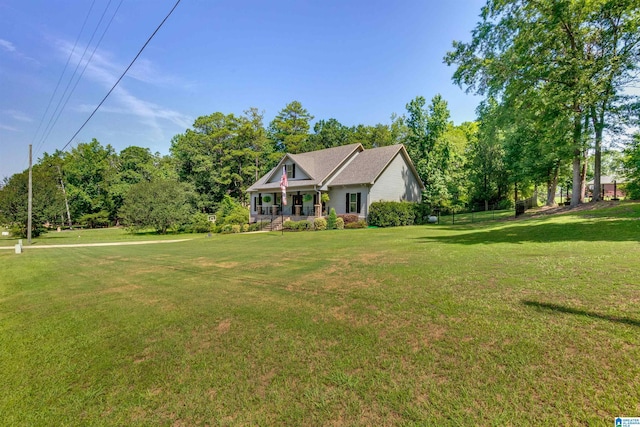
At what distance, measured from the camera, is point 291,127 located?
53375 mm

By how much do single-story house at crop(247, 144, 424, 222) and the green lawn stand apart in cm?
1782

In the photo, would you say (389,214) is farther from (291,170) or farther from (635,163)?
(635,163)

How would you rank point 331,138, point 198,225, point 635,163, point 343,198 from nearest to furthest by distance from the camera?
point 635,163 → point 343,198 → point 198,225 → point 331,138

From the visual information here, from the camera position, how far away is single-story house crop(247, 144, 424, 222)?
25.0m

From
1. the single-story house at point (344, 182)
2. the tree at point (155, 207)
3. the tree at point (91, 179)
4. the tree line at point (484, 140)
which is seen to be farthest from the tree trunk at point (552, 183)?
the tree at point (91, 179)

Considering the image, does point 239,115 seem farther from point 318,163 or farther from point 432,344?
point 432,344

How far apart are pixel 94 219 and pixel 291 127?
122 ft

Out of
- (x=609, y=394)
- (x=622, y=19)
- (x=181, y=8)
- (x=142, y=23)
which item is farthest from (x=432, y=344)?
(x=622, y=19)

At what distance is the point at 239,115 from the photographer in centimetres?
4609

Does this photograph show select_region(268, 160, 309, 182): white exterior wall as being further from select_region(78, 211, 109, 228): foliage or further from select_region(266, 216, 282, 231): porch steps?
select_region(78, 211, 109, 228): foliage

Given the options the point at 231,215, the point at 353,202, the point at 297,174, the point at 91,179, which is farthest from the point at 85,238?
the point at 91,179

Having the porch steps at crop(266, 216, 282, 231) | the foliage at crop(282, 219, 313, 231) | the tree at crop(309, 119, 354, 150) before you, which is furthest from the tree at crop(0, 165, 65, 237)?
the tree at crop(309, 119, 354, 150)

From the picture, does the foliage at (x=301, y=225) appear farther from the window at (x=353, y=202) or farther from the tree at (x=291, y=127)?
the tree at (x=291, y=127)

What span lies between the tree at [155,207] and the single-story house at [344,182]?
839 cm
